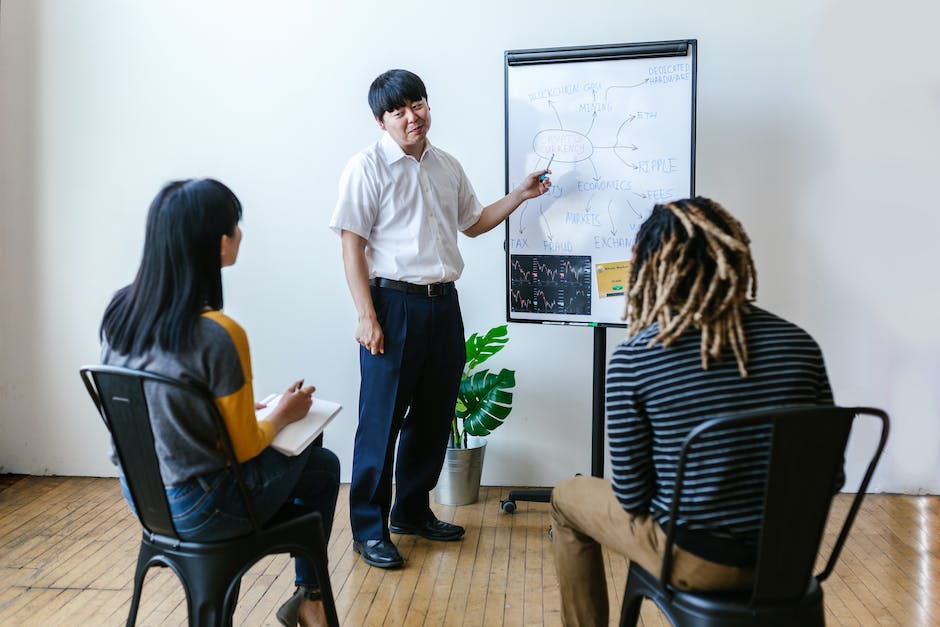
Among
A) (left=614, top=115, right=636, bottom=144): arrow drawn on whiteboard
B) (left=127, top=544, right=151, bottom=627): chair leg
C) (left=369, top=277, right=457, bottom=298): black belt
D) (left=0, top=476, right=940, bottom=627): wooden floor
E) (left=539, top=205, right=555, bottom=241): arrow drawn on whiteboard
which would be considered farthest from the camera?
(left=539, top=205, right=555, bottom=241): arrow drawn on whiteboard

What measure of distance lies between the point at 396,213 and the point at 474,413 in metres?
0.93

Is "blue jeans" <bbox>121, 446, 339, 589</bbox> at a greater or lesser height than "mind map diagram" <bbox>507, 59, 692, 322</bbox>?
lesser

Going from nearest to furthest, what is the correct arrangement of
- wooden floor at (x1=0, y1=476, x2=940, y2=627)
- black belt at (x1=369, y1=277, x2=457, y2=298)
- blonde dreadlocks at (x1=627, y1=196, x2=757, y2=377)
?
blonde dreadlocks at (x1=627, y1=196, x2=757, y2=377)
wooden floor at (x1=0, y1=476, x2=940, y2=627)
black belt at (x1=369, y1=277, x2=457, y2=298)

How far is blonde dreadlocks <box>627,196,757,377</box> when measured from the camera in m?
1.58

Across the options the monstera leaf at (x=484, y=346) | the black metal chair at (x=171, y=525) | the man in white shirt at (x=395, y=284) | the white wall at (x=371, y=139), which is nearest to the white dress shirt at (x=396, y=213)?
the man in white shirt at (x=395, y=284)

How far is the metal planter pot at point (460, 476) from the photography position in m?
3.35

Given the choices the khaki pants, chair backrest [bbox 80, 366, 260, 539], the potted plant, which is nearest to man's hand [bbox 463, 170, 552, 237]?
the potted plant

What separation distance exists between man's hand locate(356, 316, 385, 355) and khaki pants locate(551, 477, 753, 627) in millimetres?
1039

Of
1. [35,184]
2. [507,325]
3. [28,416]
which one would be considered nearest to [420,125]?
[507,325]

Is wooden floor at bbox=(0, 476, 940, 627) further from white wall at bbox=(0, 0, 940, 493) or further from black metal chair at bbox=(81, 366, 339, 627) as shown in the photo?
black metal chair at bbox=(81, 366, 339, 627)

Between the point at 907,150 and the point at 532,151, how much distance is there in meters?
1.50

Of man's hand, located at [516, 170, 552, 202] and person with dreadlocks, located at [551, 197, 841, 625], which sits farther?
man's hand, located at [516, 170, 552, 202]

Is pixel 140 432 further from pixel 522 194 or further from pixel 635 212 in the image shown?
pixel 635 212

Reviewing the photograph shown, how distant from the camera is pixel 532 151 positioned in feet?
10.1
